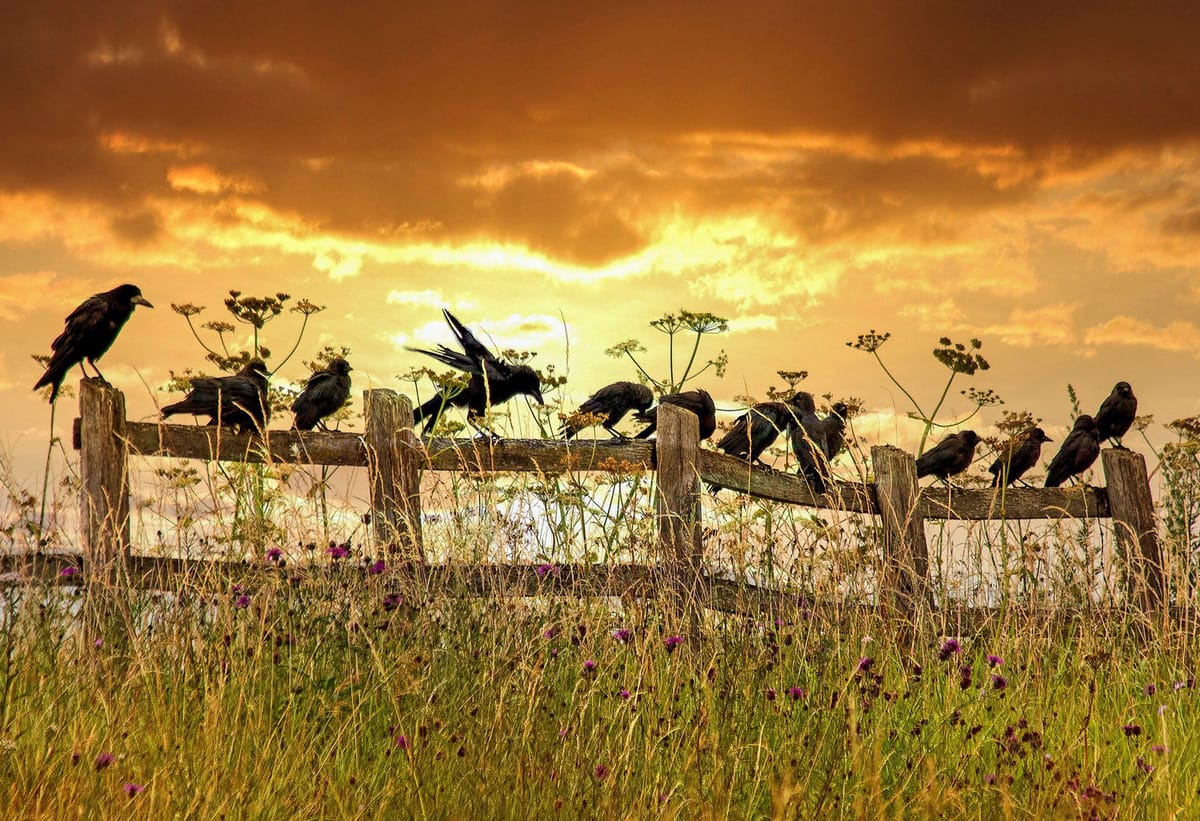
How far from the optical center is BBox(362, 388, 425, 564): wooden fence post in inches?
249

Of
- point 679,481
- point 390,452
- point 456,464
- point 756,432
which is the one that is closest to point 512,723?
point 456,464

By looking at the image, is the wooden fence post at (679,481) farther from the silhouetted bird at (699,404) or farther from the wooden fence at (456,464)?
the silhouetted bird at (699,404)

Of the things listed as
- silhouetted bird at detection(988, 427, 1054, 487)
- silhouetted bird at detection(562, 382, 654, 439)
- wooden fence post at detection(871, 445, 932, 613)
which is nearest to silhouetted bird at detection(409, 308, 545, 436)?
silhouetted bird at detection(562, 382, 654, 439)

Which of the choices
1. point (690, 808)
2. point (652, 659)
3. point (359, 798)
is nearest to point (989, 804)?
point (690, 808)

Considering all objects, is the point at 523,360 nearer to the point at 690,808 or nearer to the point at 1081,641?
the point at 1081,641

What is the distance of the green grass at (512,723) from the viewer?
2902 mm

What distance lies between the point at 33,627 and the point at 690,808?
3.10m

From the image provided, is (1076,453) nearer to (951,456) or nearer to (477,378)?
(951,456)

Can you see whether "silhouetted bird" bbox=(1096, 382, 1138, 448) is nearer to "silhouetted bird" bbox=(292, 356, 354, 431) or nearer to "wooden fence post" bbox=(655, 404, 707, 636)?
"wooden fence post" bbox=(655, 404, 707, 636)

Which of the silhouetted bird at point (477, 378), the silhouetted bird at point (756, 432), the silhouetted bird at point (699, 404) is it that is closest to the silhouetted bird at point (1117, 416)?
the silhouetted bird at point (756, 432)

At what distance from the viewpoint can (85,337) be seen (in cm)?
710

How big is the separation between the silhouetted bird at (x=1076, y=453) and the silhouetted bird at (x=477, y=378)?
4.61 meters

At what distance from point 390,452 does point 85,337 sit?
246cm

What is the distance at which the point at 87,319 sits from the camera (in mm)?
7133
